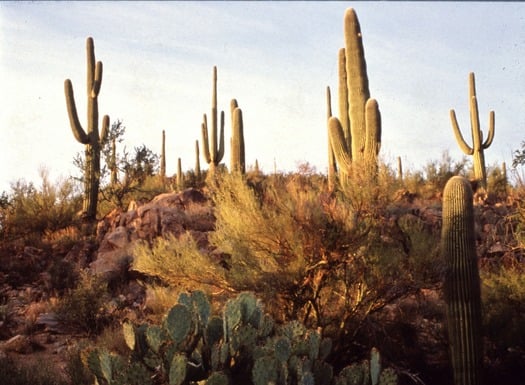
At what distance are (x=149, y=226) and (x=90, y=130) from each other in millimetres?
6211

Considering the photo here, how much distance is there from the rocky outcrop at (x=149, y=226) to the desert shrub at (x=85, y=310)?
2004mm

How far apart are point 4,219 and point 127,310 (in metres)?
7.20

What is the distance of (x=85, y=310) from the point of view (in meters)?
13.0

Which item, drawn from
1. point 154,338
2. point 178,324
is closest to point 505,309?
point 178,324

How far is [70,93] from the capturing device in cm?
2120

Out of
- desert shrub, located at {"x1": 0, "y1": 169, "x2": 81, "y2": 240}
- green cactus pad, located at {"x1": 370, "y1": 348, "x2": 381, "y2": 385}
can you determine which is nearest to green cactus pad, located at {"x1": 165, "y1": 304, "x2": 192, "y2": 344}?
green cactus pad, located at {"x1": 370, "y1": 348, "x2": 381, "y2": 385}

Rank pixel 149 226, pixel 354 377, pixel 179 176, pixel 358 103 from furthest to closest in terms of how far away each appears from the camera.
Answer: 1. pixel 179 176
2. pixel 149 226
3. pixel 358 103
4. pixel 354 377

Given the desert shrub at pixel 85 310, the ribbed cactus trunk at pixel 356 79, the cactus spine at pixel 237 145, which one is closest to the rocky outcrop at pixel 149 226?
the desert shrub at pixel 85 310

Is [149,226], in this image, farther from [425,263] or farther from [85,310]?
[425,263]

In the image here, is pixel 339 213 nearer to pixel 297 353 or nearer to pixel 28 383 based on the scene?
pixel 297 353

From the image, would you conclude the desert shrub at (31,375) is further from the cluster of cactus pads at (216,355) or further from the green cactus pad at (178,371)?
the green cactus pad at (178,371)

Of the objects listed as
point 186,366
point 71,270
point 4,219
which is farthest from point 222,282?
point 4,219

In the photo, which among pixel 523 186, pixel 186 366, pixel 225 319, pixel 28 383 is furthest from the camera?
pixel 523 186

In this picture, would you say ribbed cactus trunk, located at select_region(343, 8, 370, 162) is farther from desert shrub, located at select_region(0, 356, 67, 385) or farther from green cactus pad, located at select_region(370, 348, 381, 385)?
green cactus pad, located at select_region(370, 348, 381, 385)
